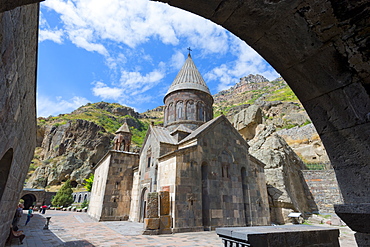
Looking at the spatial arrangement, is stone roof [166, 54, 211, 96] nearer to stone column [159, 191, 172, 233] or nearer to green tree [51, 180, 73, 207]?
stone column [159, 191, 172, 233]

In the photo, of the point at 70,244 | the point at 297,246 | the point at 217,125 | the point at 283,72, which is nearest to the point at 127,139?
the point at 217,125

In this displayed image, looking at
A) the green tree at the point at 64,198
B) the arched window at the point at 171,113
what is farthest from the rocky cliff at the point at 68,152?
the arched window at the point at 171,113

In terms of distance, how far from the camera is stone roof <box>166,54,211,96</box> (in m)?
14.8

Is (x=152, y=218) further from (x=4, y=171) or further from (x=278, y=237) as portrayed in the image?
(x=4, y=171)

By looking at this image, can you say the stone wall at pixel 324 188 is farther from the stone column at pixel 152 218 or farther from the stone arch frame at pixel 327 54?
the stone arch frame at pixel 327 54

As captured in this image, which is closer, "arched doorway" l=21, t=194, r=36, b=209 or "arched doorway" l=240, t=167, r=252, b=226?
"arched doorway" l=240, t=167, r=252, b=226

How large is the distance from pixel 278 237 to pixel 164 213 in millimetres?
5128

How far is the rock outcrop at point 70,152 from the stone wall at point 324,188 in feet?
99.2

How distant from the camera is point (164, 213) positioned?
7.79 m

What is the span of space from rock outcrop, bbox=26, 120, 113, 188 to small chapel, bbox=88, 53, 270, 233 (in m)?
21.8

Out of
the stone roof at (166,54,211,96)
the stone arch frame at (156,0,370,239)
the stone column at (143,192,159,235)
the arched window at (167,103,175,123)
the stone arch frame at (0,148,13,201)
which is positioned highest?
the stone roof at (166,54,211,96)

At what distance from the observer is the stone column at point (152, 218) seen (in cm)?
738

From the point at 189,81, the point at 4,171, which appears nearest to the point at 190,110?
the point at 189,81

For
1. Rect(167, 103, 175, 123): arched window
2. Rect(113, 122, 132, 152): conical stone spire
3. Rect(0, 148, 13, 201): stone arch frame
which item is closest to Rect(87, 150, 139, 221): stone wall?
Rect(113, 122, 132, 152): conical stone spire
